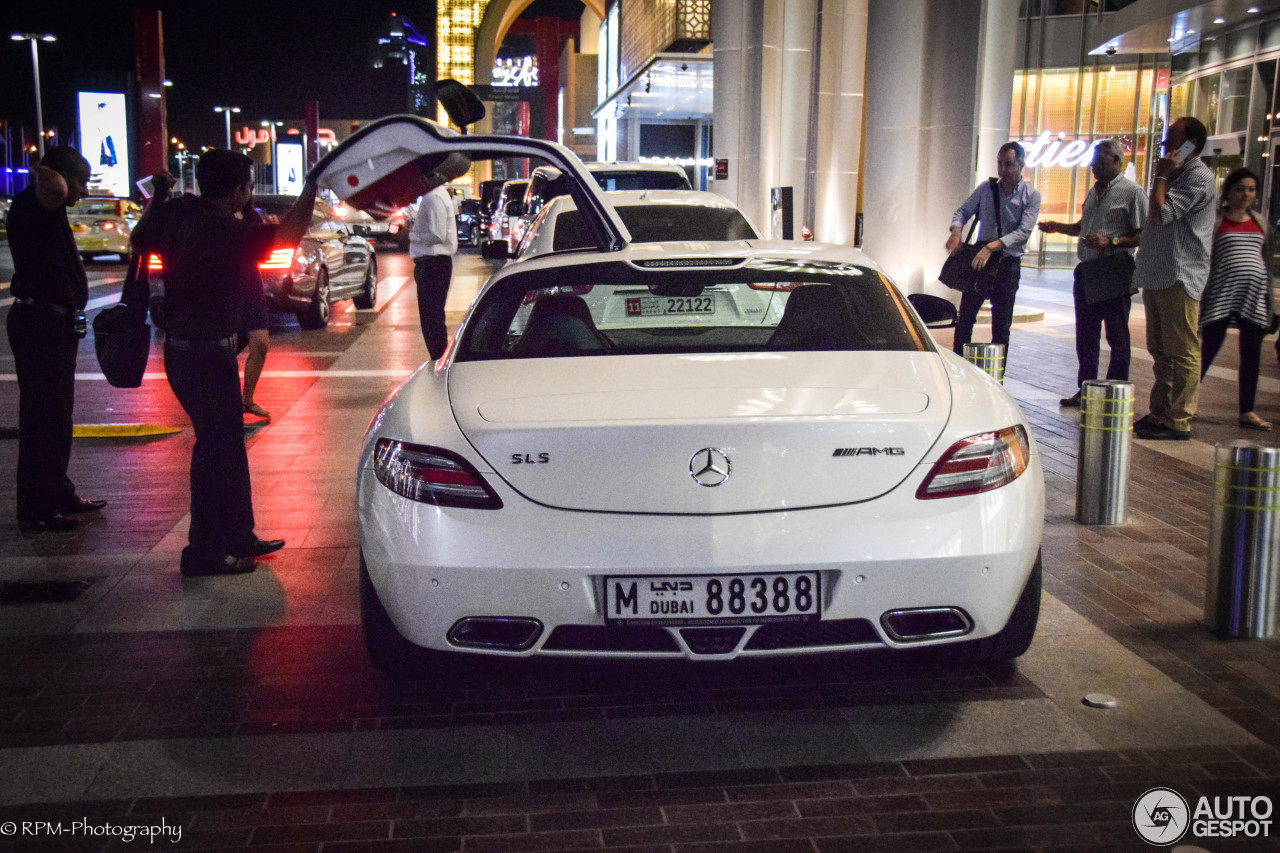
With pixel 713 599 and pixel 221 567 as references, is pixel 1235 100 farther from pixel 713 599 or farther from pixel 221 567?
pixel 713 599

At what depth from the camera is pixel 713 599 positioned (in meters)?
3.43

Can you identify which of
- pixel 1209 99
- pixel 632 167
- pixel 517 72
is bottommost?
pixel 632 167

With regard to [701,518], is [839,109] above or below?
above

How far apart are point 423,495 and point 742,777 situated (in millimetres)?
1174

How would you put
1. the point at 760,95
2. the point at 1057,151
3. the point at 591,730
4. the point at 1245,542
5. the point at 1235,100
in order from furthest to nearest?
the point at 1057,151, the point at 1235,100, the point at 760,95, the point at 1245,542, the point at 591,730

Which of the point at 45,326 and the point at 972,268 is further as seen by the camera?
the point at 972,268

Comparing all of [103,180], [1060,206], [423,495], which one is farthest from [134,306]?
[103,180]

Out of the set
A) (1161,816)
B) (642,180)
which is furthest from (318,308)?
(1161,816)

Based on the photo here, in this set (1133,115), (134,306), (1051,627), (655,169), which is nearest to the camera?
(1051,627)

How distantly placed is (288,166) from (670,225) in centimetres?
11931

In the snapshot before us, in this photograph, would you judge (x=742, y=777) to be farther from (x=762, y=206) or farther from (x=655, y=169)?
(x=762, y=206)

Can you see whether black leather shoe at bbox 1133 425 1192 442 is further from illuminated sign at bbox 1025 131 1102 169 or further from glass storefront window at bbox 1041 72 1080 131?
glass storefront window at bbox 1041 72 1080 131

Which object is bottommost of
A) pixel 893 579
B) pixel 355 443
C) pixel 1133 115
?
pixel 355 443

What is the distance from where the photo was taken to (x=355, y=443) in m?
8.26
